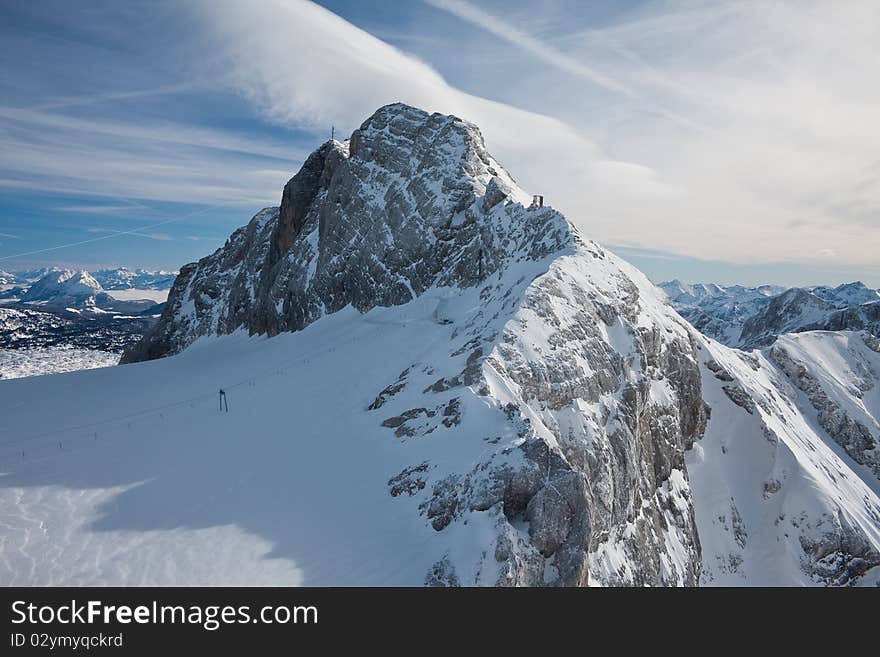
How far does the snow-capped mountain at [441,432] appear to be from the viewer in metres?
16.3

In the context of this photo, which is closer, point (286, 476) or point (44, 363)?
point (286, 476)

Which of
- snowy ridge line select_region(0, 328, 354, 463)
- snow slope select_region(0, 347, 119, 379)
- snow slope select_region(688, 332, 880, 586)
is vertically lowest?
snow slope select_region(688, 332, 880, 586)

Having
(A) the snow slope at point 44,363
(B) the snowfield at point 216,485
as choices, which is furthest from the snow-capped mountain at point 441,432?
(A) the snow slope at point 44,363

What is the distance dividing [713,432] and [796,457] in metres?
7.12

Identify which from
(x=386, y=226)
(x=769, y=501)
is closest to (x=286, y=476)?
(x=386, y=226)

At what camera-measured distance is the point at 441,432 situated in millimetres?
20734

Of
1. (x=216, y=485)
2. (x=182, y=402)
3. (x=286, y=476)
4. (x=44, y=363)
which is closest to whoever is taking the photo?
(x=216, y=485)

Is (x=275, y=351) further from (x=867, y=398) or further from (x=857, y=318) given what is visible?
(x=857, y=318)

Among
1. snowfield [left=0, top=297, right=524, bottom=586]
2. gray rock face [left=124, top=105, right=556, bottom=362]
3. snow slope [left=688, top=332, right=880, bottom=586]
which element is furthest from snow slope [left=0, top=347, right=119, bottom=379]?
snow slope [left=688, top=332, right=880, bottom=586]

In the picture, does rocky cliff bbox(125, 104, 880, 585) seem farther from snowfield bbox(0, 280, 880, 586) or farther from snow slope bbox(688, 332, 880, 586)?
snowfield bbox(0, 280, 880, 586)

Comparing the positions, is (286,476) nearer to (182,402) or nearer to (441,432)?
(441,432)

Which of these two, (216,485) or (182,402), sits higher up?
(182,402)

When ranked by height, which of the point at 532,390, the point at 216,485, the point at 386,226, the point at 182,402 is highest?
the point at 386,226

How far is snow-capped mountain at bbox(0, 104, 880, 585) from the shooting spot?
16.3 metres
